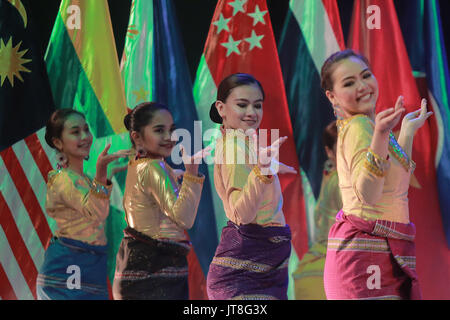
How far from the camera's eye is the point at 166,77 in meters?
4.07

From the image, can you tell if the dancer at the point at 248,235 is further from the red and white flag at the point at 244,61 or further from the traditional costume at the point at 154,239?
the red and white flag at the point at 244,61

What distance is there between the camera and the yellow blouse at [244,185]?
273cm

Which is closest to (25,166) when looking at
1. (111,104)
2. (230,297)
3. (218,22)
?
(111,104)

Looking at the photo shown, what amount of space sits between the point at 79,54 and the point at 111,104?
1.43 feet

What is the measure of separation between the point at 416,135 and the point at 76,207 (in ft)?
7.02

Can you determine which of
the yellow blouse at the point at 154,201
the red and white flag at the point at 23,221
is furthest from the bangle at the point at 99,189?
the red and white flag at the point at 23,221

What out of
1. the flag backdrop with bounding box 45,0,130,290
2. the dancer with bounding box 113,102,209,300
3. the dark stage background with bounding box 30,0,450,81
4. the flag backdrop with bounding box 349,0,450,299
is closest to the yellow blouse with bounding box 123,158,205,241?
the dancer with bounding box 113,102,209,300

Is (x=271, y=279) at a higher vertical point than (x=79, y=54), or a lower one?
lower

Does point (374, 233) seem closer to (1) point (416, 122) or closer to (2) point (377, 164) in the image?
(2) point (377, 164)

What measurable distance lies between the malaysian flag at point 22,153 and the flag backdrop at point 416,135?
2.17 metres

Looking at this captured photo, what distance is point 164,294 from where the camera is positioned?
3.21 metres

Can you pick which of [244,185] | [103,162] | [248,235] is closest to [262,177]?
[244,185]

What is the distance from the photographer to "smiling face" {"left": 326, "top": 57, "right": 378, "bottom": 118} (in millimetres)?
2732

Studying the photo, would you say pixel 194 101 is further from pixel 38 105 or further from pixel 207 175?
pixel 38 105
